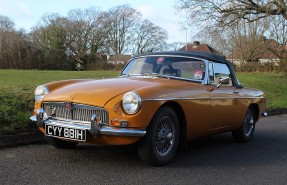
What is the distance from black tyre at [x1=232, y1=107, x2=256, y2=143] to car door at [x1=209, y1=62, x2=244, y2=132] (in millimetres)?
557

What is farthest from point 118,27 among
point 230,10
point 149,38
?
point 230,10

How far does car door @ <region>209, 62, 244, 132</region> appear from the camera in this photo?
20.6ft

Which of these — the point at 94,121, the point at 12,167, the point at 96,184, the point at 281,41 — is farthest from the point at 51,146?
the point at 281,41

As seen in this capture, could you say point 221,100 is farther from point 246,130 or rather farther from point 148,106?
point 148,106

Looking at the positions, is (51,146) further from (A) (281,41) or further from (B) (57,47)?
(B) (57,47)

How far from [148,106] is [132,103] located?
22 centimetres

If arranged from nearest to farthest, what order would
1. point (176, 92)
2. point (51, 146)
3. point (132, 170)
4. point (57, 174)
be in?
point (57, 174), point (132, 170), point (176, 92), point (51, 146)

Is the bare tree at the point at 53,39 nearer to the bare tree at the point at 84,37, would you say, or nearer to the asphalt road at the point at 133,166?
the bare tree at the point at 84,37

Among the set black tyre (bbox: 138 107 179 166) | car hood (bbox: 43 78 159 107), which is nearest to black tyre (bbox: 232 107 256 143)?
black tyre (bbox: 138 107 179 166)

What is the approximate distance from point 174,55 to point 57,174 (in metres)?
2.95

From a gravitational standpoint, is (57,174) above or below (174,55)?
below

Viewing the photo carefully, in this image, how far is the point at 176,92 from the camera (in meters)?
5.44

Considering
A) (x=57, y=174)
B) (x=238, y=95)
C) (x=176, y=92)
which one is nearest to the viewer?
(x=57, y=174)

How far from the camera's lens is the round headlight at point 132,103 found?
15.9 ft
